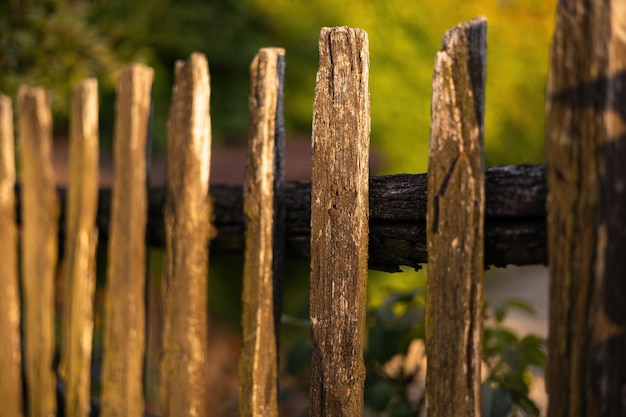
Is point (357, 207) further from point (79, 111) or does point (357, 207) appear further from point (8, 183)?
point (8, 183)

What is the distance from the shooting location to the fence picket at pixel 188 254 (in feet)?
6.29

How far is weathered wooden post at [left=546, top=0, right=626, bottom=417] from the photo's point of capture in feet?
3.51

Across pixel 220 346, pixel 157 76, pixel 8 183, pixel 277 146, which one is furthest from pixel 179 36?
pixel 277 146

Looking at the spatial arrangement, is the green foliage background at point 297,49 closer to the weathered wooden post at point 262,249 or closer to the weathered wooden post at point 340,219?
the weathered wooden post at point 262,249

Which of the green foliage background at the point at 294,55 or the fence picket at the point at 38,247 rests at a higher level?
the green foliage background at the point at 294,55

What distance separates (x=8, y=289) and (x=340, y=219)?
167cm

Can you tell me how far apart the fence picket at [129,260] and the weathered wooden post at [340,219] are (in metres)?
0.81

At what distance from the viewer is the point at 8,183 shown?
8.66ft

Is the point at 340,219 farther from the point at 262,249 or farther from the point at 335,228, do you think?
the point at 262,249

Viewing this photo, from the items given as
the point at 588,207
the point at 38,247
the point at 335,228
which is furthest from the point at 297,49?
the point at 588,207

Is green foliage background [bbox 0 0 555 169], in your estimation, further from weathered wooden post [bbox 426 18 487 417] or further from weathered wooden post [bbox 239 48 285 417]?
weathered wooden post [bbox 426 18 487 417]

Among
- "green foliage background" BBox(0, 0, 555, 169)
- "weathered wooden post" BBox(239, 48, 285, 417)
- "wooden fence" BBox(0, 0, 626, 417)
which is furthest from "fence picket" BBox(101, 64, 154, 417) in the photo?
"green foliage background" BBox(0, 0, 555, 169)

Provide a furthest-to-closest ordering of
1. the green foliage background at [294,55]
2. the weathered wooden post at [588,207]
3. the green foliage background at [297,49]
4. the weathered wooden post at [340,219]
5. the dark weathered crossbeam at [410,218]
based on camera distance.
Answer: the green foliage background at [297,49], the green foliage background at [294,55], the weathered wooden post at [340,219], the dark weathered crossbeam at [410,218], the weathered wooden post at [588,207]

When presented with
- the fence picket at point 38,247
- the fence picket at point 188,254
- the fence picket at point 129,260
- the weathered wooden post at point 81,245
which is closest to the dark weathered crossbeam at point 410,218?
the fence picket at point 188,254
